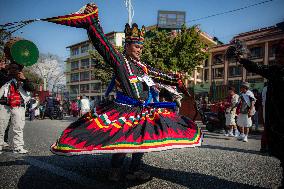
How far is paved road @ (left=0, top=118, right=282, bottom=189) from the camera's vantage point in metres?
3.42

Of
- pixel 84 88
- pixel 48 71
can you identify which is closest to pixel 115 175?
pixel 84 88

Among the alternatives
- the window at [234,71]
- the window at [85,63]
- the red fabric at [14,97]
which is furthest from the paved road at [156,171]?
the window at [85,63]

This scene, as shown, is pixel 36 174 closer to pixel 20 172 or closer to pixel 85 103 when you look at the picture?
pixel 20 172

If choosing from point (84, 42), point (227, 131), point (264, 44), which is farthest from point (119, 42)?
point (227, 131)

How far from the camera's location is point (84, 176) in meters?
3.71

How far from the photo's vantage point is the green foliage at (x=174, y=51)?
23.0 meters

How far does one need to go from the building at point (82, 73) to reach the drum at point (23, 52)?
177 ft

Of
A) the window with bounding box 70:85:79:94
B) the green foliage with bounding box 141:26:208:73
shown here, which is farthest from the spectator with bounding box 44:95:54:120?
the window with bounding box 70:85:79:94

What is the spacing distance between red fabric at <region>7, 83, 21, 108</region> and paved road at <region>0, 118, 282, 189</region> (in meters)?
1.02

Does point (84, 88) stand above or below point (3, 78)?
above

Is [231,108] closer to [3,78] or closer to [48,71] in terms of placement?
[3,78]

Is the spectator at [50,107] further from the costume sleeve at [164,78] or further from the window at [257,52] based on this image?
the window at [257,52]

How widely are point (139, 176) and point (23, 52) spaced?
3049 mm

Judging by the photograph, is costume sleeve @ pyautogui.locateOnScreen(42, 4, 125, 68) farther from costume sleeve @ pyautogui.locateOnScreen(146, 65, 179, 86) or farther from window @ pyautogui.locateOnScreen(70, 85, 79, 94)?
window @ pyautogui.locateOnScreen(70, 85, 79, 94)
